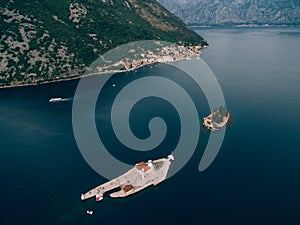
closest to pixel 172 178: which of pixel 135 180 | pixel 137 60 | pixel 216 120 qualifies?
pixel 135 180

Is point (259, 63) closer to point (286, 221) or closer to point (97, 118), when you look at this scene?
point (97, 118)

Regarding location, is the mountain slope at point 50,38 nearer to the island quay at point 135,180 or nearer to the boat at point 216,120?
the boat at point 216,120

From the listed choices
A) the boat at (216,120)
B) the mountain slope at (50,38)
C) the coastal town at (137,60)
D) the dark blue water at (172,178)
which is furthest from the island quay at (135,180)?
the coastal town at (137,60)

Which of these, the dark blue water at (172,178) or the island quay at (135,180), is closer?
the dark blue water at (172,178)

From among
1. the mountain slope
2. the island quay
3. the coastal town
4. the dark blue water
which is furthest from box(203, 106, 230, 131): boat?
the mountain slope

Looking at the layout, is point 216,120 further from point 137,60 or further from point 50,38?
point 50,38

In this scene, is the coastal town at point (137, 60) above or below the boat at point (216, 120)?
below
